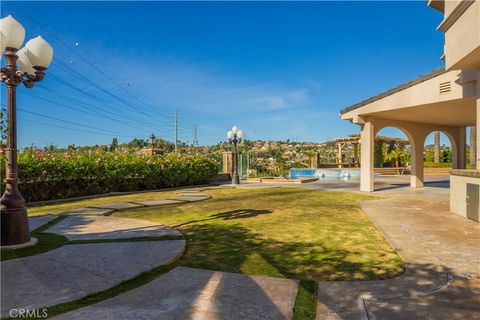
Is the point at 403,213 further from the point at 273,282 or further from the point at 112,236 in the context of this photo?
the point at 112,236

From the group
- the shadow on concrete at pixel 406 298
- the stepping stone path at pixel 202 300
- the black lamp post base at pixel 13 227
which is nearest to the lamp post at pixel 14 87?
the black lamp post base at pixel 13 227

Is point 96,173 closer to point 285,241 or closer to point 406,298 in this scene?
point 285,241

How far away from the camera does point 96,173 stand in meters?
12.7

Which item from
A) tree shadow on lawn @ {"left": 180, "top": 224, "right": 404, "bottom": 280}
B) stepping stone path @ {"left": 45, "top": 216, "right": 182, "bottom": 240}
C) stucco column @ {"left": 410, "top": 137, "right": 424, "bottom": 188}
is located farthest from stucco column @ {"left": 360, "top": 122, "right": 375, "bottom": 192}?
stepping stone path @ {"left": 45, "top": 216, "right": 182, "bottom": 240}

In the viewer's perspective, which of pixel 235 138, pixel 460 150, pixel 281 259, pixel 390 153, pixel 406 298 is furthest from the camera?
pixel 390 153

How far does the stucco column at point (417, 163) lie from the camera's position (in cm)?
1574

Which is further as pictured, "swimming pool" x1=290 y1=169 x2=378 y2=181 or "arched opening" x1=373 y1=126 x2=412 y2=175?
"arched opening" x1=373 y1=126 x2=412 y2=175

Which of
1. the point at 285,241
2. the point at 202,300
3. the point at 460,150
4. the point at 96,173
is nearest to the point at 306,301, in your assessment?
the point at 202,300

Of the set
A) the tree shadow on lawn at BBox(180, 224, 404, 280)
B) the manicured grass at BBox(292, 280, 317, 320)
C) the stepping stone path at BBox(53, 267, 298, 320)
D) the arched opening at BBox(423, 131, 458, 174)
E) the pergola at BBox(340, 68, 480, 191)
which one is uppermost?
the pergola at BBox(340, 68, 480, 191)

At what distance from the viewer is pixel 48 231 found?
225 inches

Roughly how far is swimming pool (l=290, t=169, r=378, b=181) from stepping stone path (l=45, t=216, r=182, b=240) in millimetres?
19208

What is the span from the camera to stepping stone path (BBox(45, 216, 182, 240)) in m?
5.40

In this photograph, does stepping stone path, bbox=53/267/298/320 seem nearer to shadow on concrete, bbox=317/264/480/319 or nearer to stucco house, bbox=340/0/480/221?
shadow on concrete, bbox=317/264/480/319

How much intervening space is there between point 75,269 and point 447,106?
12.5 m
